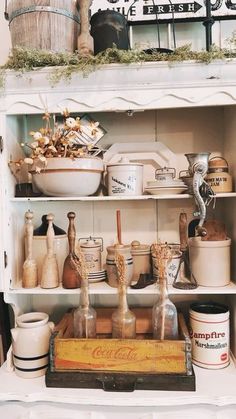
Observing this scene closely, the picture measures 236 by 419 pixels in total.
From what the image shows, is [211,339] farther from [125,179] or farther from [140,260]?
[125,179]

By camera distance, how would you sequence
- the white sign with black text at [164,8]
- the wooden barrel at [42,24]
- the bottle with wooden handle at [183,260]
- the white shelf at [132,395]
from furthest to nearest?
the white sign with black text at [164,8], the bottle with wooden handle at [183,260], the wooden barrel at [42,24], the white shelf at [132,395]

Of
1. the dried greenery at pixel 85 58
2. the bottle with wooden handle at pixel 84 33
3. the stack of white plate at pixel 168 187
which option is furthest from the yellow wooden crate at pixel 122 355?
the bottle with wooden handle at pixel 84 33

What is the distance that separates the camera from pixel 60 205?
5.17 ft

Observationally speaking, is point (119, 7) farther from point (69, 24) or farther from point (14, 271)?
point (14, 271)

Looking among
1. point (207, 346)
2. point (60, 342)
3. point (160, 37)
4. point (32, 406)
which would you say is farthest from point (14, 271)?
point (160, 37)

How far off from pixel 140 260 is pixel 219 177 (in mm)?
477

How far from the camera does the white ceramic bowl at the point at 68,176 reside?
4.07 ft

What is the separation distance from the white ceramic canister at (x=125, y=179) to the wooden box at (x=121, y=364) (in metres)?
0.57

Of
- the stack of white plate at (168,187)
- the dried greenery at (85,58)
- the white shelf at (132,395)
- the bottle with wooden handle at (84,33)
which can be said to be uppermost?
the bottle with wooden handle at (84,33)

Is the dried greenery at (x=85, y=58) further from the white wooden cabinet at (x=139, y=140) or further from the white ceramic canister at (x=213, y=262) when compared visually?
the white ceramic canister at (x=213, y=262)

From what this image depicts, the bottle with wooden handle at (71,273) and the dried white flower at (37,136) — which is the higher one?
the dried white flower at (37,136)

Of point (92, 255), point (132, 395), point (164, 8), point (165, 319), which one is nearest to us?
point (132, 395)

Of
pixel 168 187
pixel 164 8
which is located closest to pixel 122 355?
pixel 168 187

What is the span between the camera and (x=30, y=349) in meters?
1.28
